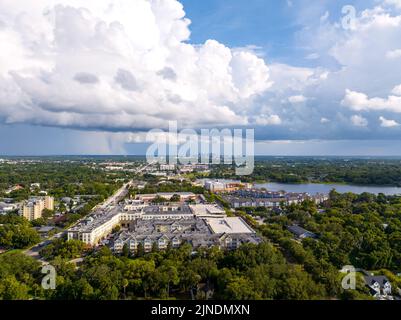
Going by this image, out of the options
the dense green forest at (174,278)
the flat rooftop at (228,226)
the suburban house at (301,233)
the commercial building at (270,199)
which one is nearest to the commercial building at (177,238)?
the flat rooftop at (228,226)

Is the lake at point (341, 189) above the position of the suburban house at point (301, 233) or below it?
below

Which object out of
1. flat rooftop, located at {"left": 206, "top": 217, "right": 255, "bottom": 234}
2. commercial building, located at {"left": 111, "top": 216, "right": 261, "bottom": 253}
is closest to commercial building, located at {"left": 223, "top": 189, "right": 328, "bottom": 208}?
flat rooftop, located at {"left": 206, "top": 217, "right": 255, "bottom": 234}

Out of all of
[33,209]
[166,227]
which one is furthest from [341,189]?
[33,209]

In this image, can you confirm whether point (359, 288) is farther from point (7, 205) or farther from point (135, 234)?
point (7, 205)

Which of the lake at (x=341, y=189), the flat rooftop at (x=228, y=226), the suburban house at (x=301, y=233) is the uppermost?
the flat rooftop at (x=228, y=226)

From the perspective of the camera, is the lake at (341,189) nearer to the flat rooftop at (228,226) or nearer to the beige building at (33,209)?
the flat rooftop at (228,226)

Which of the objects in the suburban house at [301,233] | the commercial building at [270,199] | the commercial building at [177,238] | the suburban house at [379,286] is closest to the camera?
the suburban house at [379,286]

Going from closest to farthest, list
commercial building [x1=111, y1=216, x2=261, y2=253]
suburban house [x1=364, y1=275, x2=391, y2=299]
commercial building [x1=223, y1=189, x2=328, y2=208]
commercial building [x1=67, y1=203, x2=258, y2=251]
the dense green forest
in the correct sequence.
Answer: the dense green forest → suburban house [x1=364, y1=275, x2=391, y2=299] → commercial building [x1=111, y1=216, x2=261, y2=253] → commercial building [x1=67, y1=203, x2=258, y2=251] → commercial building [x1=223, y1=189, x2=328, y2=208]

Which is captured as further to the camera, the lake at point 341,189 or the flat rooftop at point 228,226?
the lake at point 341,189

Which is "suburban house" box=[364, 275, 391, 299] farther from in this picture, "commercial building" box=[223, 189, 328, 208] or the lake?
the lake

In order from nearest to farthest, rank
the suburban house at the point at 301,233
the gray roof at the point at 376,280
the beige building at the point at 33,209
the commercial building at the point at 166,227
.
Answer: the gray roof at the point at 376,280 → the commercial building at the point at 166,227 → the suburban house at the point at 301,233 → the beige building at the point at 33,209

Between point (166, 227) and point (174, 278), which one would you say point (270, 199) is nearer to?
point (166, 227)
